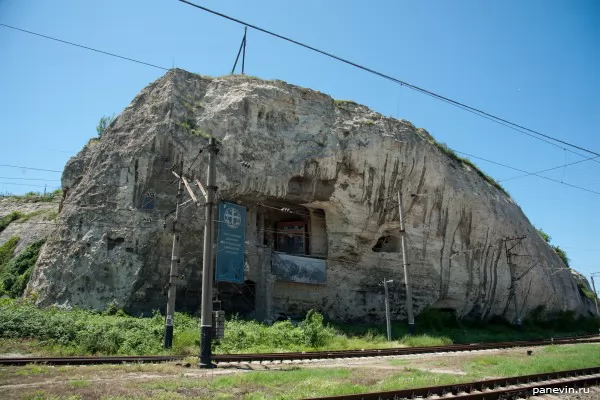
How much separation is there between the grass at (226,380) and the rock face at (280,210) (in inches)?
501

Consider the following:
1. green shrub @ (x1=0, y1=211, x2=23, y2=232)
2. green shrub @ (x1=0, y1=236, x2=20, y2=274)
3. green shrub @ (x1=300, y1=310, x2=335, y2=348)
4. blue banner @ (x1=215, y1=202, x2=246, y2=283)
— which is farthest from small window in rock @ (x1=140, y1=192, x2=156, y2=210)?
green shrub @ (x1=0, y1=211, x2=23, y2=232)

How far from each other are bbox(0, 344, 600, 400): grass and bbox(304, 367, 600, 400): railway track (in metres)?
0.50

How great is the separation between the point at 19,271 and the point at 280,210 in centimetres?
1727

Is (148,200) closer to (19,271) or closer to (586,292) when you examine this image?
(19,271)

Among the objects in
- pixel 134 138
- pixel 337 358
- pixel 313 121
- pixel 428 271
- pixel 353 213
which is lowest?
pixel 337 358

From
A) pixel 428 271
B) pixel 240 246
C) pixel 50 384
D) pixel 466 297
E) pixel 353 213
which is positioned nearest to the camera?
pixel 50 384

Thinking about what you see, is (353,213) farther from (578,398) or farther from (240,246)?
(578,398)

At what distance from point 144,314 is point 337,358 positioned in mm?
11330

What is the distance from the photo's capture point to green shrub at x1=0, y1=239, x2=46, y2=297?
2855 centimetres

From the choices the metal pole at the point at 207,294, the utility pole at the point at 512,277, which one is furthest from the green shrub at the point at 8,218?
the utility pole at the point at 512,277

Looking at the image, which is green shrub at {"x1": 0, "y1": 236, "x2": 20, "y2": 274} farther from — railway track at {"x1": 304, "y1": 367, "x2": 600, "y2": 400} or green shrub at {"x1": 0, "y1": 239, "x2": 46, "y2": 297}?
railway track at {"x1": 304, "y1": 367, "x2": 600, "y2": 400}

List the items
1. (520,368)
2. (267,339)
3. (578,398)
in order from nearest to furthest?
(578,398) → (520,368) → (267,339)

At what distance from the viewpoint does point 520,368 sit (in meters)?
13.1

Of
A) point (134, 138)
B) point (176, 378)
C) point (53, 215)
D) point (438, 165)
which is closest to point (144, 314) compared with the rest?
point (134, 138)
